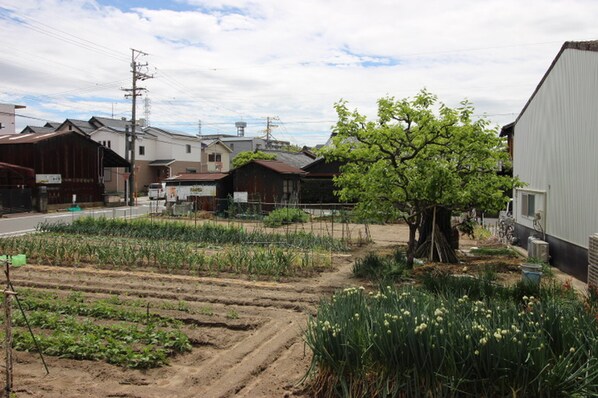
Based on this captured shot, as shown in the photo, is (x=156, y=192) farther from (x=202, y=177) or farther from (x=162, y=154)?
(x=162, y=154)

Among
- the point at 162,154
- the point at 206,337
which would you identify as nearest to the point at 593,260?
the point at 206,337

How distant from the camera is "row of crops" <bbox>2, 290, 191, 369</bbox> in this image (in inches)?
237

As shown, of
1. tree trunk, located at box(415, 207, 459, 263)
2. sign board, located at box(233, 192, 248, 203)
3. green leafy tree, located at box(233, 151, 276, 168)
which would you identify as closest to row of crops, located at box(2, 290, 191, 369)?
tree trunk, located at box(415, 207, 459, 263)

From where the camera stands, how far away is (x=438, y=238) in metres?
13.0

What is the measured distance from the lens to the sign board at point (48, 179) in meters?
30.9

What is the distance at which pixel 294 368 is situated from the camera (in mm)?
5781

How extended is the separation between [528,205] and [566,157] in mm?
4438

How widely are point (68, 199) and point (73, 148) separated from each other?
3.46m

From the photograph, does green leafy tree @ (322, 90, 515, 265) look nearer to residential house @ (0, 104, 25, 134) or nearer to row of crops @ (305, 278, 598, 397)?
row of crops @ (305, 278, 598, 397)

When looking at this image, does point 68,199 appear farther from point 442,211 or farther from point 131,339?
point 131,339

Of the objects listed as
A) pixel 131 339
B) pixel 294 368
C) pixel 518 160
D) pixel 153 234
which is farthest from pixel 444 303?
pixel 518 160

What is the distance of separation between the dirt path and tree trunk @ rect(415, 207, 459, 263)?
2.55 meters

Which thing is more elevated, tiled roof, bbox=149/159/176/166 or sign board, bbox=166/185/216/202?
tiled roof, bbox=149/159/176/166

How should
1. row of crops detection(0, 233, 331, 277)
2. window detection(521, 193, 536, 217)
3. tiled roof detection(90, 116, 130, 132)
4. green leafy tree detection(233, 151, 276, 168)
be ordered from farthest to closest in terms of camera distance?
tiled roof detection(90, 116, 130, 132) → green leafy tree detection(233, 151, 276, 168) → window detection(521, 193, 536, 217) → row of crops detection(0, 233, 331, 277)
